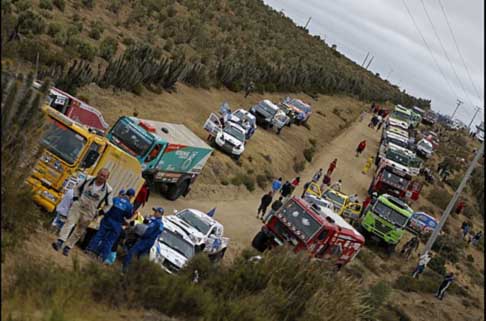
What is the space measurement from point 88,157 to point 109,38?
23.7m

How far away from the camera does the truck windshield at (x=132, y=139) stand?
2089cm

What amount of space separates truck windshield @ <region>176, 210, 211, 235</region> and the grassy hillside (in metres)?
6.47

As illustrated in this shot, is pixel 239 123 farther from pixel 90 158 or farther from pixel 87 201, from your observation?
pixel 87 201

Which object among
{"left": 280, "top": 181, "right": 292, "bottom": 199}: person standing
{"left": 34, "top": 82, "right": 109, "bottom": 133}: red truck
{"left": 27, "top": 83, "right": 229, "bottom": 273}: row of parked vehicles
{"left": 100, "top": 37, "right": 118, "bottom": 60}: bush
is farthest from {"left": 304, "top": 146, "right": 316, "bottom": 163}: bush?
{"left": 34, "top": 82, "right": 109, "bottom": 133}: red truck

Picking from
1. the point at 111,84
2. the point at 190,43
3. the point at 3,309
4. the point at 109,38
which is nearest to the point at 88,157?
the point at 3,309

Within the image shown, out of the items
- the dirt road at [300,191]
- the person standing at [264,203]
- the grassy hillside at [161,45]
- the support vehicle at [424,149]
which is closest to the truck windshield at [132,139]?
the dirt road at [300,191]

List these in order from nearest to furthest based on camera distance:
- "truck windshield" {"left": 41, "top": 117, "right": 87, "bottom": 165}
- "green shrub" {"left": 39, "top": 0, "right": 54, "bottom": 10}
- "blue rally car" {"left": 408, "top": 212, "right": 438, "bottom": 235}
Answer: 1. "truck windshield" {"left": 41, "top": 117, "right": 87, "bottom": 165}
2. "green shrub" {"left": 39, "top": 0, "right": 54, "bottom": 10}
3. "blue rally car" {"left": 408, "top": 212, "right": 438, "bottom": 235}

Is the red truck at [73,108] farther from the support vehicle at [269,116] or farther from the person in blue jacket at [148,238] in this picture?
the support vehicle at [269,116]

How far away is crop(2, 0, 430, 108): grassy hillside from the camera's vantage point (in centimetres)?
2917

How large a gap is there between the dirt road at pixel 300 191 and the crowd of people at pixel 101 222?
9043 millimetres

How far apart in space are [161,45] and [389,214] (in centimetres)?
2178

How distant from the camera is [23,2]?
106 feet

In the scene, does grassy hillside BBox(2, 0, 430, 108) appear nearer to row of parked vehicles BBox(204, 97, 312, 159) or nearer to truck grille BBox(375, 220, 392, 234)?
row of parked vehicles BBox(204, 97, 312, 159)

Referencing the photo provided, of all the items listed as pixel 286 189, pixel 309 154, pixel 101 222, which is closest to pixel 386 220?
pixel 286 189
